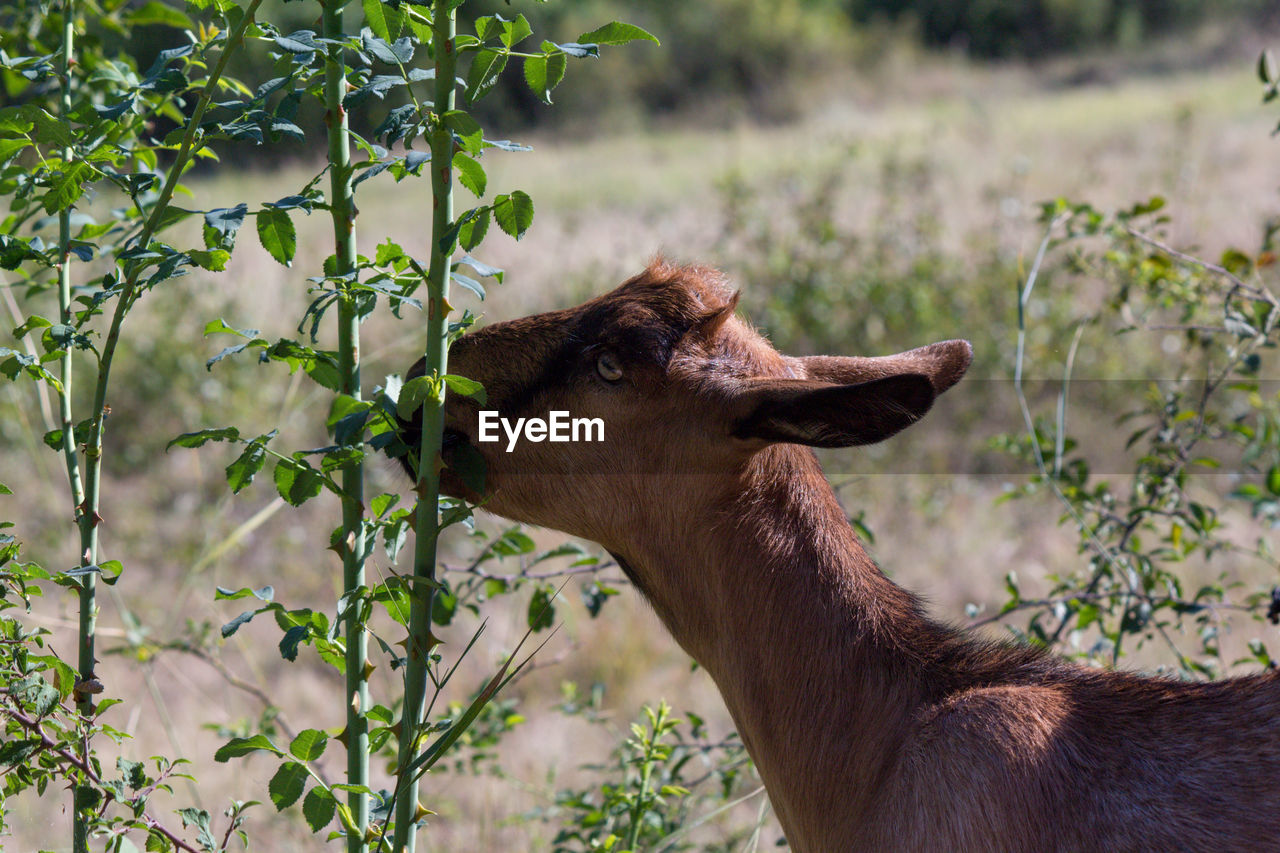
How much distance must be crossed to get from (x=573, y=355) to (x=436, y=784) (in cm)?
342

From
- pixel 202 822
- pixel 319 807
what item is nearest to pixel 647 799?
pixel 319 807

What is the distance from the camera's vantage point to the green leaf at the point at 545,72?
1.82 m

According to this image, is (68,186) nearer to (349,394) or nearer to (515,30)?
(349,394)

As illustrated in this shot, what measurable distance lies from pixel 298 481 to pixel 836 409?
3.21ft

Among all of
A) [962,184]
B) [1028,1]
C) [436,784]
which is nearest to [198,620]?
[436,784]

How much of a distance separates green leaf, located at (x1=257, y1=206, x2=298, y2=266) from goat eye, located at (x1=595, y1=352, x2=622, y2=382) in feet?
2.59

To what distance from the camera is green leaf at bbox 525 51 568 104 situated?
1817 millimetres

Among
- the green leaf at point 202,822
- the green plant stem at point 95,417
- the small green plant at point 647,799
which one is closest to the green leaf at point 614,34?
the green plant stem at point 95,417

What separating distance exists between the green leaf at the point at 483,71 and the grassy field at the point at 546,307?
86cm

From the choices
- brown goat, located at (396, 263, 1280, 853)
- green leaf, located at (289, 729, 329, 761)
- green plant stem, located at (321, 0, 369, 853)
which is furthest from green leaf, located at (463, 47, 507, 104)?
green leaf, located at (289, 729, 329, 761)

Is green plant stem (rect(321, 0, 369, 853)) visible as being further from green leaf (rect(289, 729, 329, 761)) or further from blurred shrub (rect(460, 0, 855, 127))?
blurred shrub (rect(460, 0, 855, 127))

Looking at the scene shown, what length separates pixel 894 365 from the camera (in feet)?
8.84

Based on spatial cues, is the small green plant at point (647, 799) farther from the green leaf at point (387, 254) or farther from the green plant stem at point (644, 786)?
the green leaf at point (387, 254)

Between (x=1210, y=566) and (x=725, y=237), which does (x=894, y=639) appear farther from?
(x=725, y=237)
